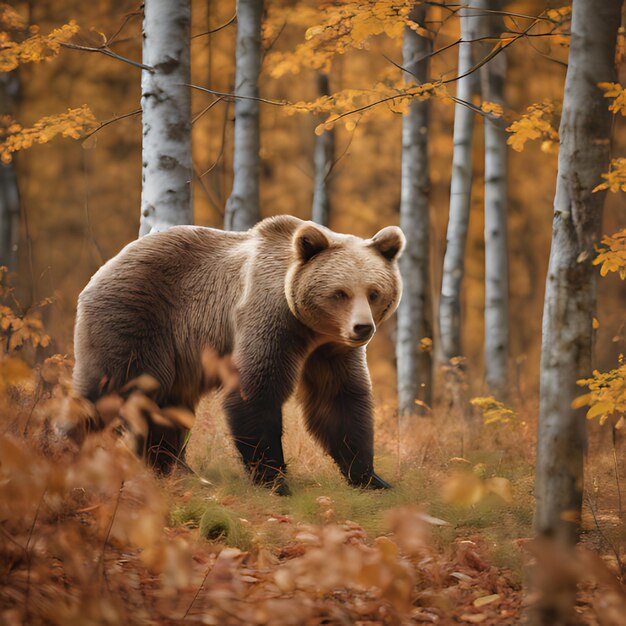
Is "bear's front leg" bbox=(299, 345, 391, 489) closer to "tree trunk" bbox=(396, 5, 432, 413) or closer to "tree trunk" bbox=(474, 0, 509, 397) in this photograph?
"tree trunk" bbox=(396, 5, 432, 413)

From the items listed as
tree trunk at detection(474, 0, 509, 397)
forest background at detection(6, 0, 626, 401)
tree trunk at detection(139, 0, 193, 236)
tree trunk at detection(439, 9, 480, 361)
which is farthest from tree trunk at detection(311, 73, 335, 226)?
tree trunk at detection(139, 0, 193, 236)

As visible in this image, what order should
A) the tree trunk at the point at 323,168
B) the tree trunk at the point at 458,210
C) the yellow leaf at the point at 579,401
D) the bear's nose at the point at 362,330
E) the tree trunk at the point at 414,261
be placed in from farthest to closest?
1. the tree trunk at the point at 323,168
2. the tree trunk at the point at 458,210
3. the tree trunk at the point at 414,261
4. the bear's nose at the point at 362,330
5. the yellow leaf at the point at 579,401

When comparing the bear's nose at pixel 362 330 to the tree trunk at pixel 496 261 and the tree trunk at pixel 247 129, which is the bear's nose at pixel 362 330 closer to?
the tree trunk at pixel 247 129

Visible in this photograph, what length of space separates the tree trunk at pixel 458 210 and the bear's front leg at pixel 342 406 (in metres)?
4.49

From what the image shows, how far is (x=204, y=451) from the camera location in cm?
598

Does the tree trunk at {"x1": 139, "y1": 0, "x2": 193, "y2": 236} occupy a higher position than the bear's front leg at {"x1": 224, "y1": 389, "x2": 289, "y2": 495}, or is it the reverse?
the tree trunk at {"x1": 139, "y1": 0, "x2": 193, "y2": 236}

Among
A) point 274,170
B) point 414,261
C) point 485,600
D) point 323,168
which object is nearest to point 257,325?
point 485,600

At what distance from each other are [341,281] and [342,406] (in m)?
1.07

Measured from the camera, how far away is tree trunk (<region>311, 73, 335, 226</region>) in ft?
40.5

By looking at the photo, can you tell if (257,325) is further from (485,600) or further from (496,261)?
(496,261)

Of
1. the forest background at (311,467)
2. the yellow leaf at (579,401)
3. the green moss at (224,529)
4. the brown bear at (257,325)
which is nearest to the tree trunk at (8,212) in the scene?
the forest background at (311,467)

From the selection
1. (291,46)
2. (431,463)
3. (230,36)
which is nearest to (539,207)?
(291,46)

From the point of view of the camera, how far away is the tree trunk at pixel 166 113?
6.09 metres

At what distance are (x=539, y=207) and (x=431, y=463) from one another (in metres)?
12.4
